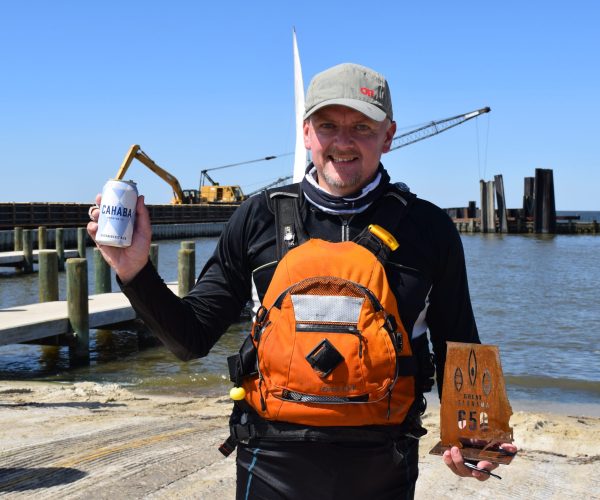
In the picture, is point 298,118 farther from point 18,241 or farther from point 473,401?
point 18,241

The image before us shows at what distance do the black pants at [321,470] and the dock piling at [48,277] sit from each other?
13.8 metres

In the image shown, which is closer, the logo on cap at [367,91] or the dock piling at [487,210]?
the logo on cap at [367,91]

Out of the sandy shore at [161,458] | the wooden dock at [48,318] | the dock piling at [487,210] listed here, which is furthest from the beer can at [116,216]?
the dock piling at [487,210]

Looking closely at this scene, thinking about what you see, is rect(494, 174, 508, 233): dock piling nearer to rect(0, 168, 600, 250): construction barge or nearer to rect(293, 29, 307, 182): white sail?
rect(0, 168, 600, 250): construction barge

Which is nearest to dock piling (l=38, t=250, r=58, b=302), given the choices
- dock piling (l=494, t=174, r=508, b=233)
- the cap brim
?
the cap brim

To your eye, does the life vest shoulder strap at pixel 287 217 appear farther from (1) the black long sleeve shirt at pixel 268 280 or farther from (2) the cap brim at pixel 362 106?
(2) the cap brim at pixel 362 106

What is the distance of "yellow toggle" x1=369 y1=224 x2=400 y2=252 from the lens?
2238 millimetres

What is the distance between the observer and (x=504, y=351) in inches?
589

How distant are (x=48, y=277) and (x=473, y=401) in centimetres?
1425

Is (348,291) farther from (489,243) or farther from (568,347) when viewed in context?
(489,243)

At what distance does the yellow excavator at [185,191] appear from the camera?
177 feet

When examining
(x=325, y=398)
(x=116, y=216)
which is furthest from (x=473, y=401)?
(x=116, y=216)

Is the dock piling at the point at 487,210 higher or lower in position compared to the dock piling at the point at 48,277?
higher

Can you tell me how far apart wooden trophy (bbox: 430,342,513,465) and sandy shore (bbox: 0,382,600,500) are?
262 cm
